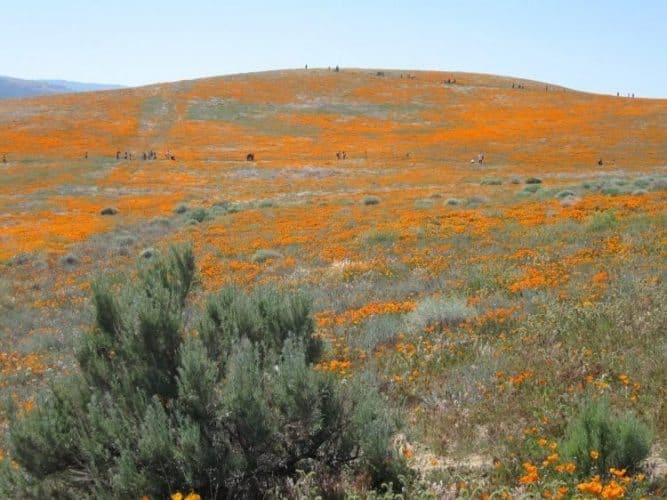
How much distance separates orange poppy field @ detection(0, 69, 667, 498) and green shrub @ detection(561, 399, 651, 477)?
101 millimetres

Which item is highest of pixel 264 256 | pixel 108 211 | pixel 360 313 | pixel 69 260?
pixel 360 313

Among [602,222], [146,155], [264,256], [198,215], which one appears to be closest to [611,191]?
[602,222]

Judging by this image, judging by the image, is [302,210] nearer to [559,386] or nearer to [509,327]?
[509,327]

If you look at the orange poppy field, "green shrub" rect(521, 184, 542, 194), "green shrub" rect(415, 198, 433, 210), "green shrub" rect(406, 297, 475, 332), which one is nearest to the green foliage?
the orange poppy field

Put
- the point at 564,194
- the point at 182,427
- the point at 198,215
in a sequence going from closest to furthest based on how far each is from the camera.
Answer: the point at 182,427 → the point at 564,194 → the point at 198,215

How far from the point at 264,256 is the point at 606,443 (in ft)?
43.6

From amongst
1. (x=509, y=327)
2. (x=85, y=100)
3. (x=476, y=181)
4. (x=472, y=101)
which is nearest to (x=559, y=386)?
(x=509, y=327)

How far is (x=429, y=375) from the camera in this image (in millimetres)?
6359

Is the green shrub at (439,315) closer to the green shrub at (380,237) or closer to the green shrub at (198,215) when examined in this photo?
the green shrub at (380,237)

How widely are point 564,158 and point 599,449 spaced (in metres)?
42.0

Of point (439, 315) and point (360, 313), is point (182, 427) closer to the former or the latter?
point (439, 315)

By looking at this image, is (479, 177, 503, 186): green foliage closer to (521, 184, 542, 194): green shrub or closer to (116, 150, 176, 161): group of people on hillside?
(521, 184, 542, 194): green shrub

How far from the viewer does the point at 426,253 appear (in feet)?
46.5

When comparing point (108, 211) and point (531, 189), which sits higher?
point (531, 189)
